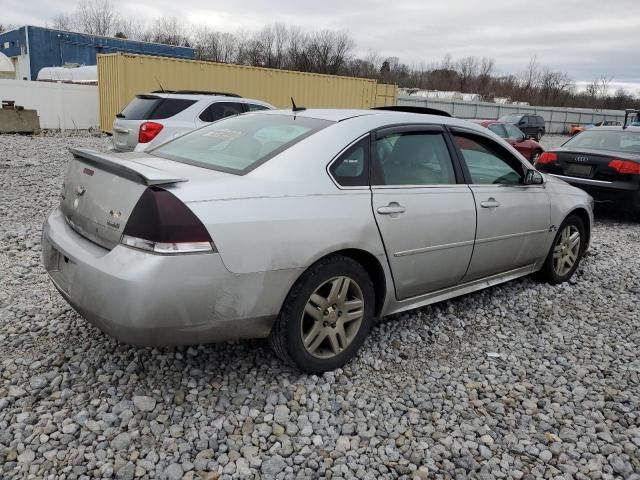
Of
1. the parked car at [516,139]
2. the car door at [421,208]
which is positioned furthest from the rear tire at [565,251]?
the parked car at [516,139]

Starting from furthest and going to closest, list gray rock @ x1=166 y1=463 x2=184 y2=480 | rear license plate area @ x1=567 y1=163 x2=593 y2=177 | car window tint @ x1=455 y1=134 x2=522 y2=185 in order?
1. rear license plate area @ x1=567 y1=163 x2=593 y2=177
2. car window tint @ x1=455 y1=134 x2=522 y2=185
3. gray rock @ x1=166 y1=463 x2=184 y2=480

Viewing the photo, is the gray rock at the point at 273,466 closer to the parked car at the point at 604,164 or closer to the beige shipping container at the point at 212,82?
the parked car at the point at 604,164

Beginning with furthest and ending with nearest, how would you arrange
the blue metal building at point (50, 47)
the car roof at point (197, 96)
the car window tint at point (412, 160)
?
the blue metal building at point (50, 47)
the car roof at point (197, 96)
the car window tint at point (412, 160)

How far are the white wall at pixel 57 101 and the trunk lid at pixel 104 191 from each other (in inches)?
744

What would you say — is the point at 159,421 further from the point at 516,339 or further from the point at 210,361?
the point at 516,339

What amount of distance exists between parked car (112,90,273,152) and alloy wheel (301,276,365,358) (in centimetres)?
666

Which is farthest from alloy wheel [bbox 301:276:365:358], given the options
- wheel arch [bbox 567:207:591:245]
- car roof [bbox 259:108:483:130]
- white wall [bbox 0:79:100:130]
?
white wall [bbox 0:79:100:130]

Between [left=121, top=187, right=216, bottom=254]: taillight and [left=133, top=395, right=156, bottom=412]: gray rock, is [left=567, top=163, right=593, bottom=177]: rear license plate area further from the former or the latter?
[left=133, top=395, right=156, bottom=412]: gray rock

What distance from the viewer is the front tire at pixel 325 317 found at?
109 inches

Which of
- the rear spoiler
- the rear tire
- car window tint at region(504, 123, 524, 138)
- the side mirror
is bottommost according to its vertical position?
the rear tire

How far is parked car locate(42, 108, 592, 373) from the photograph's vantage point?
238 cm

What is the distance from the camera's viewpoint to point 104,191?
106 inches

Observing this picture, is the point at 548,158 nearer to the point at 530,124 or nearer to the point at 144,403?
the point at 144,403

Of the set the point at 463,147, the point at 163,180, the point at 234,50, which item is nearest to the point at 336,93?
the point at 463,147
